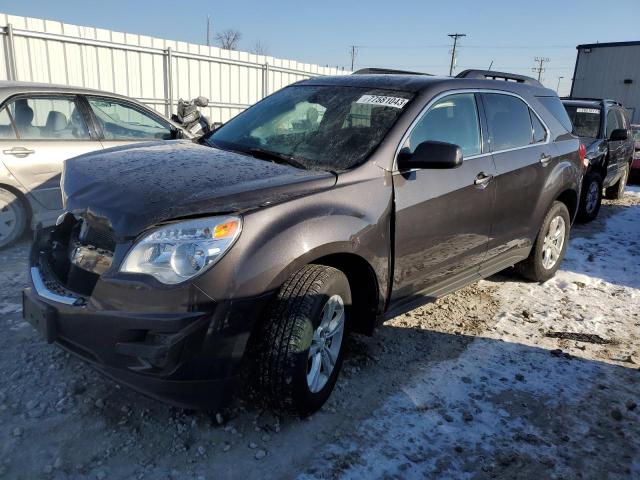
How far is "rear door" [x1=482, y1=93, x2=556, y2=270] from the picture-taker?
3943 mm

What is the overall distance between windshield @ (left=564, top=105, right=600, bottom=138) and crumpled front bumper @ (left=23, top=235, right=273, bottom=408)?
299 inches

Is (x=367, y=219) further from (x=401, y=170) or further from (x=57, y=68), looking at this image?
(x=57, y=68)

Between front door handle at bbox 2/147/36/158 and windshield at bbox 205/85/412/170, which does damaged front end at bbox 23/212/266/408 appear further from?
front door handle at bbox 2/147/36/158

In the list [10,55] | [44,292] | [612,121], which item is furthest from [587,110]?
[10,55]

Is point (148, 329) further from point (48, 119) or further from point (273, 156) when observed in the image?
point (48, 119)

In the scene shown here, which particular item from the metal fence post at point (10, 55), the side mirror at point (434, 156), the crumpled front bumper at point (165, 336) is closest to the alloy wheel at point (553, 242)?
the side mirror at point (434, 156)

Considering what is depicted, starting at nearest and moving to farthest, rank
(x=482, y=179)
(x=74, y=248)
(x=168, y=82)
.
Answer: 1. (x=74, y=248)
2. (x=482, y=179)
3. (x=168, y=82)

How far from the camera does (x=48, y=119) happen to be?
547 cm

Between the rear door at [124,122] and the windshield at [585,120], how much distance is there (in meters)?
6.27

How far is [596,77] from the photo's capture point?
1025 inches

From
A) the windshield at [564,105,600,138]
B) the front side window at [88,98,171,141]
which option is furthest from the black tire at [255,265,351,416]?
the windshield at [564,105,600,138]

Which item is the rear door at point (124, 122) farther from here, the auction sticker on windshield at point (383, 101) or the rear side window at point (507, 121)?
the rear side window at point (507, 121)

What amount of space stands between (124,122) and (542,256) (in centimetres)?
477

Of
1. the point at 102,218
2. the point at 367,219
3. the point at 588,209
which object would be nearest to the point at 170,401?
the point at 102,218
